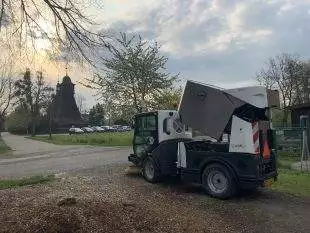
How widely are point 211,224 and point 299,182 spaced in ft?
20.2

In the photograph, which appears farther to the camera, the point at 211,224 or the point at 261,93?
the point at 261,93

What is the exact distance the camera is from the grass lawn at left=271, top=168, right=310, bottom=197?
476 inches

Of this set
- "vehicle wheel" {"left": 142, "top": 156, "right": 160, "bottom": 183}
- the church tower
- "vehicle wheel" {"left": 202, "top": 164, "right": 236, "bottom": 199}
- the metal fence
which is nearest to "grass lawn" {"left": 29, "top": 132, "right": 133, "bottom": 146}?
the metal fence

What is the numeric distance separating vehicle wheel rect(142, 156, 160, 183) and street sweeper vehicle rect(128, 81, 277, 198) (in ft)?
0.09

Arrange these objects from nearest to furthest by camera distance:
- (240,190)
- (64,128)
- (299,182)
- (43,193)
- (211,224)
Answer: (211,224) → (43,193) → (240,190) → (299,182) → (64,128)

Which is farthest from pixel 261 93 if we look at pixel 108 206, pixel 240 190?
pixel 108 206

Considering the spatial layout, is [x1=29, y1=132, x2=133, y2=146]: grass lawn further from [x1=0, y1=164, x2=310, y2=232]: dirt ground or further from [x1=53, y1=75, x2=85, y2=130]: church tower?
[x1=53, y1=75, x2=85, y2=130]: church tower

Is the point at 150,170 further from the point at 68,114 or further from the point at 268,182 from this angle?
the point at 68,114

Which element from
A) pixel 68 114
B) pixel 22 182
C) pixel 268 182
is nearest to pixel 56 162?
pixel 22 182

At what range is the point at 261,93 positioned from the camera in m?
10.9

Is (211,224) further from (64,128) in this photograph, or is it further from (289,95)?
(64,128)

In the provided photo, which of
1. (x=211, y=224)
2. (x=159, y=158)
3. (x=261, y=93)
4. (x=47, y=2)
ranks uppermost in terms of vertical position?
(x=47, y=2)

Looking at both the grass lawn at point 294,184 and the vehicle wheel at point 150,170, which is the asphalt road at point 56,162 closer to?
the vehicle wheel at point 150,170

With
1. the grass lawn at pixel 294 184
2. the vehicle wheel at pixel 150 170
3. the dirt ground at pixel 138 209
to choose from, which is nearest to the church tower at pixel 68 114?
the grass lawn at pixel 294 184
